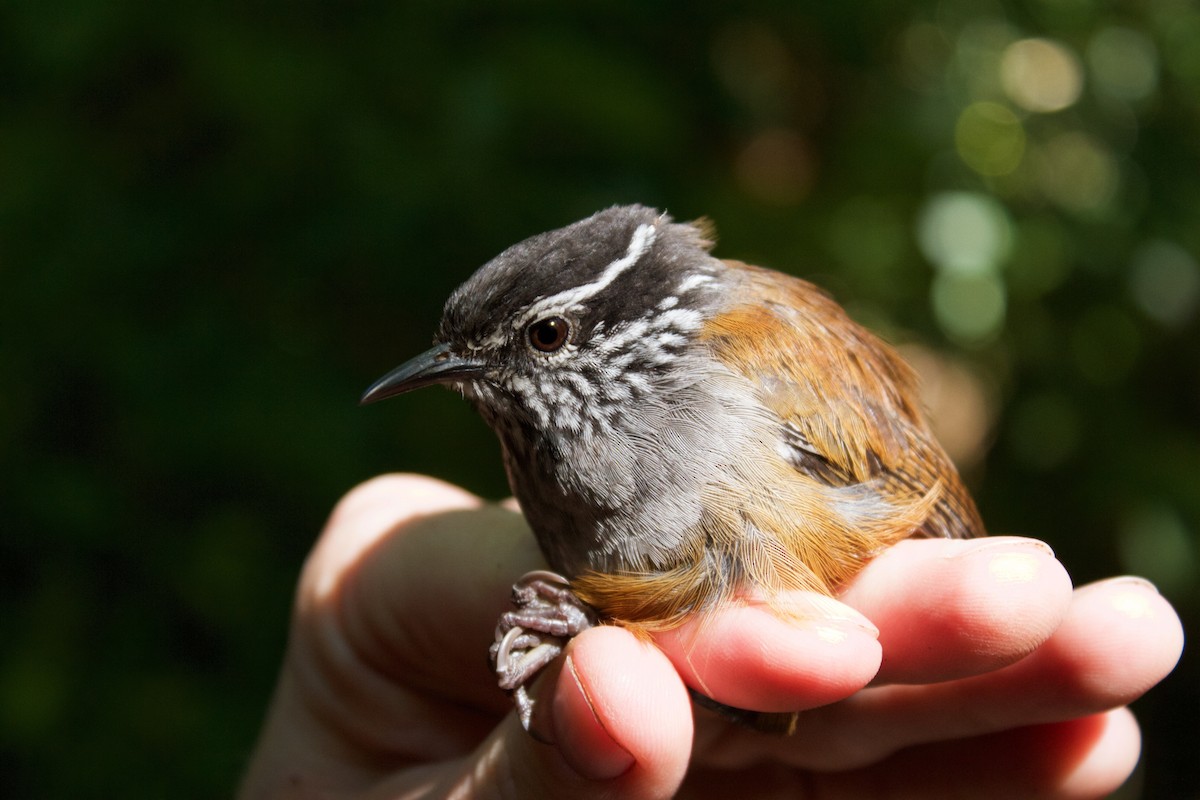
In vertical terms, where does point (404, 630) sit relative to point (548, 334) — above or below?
below

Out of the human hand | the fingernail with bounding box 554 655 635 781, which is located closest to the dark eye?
the human hand

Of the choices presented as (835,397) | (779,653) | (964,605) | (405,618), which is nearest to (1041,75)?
(835,397)

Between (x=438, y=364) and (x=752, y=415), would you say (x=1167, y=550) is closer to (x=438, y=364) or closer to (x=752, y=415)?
(x=752, y=415)

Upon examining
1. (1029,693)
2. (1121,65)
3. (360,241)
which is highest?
(1121,65)

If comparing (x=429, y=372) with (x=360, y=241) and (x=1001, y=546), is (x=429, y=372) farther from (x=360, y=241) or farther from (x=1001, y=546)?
(x=1001, y=546)

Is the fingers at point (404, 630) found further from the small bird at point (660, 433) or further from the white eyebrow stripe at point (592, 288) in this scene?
the white eyebrow stripe at point (592, 288)

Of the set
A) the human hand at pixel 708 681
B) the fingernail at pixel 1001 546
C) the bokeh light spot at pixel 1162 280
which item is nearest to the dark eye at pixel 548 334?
the human hand at pixel 708 681

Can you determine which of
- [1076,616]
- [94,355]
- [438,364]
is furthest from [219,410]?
[1076,616]
